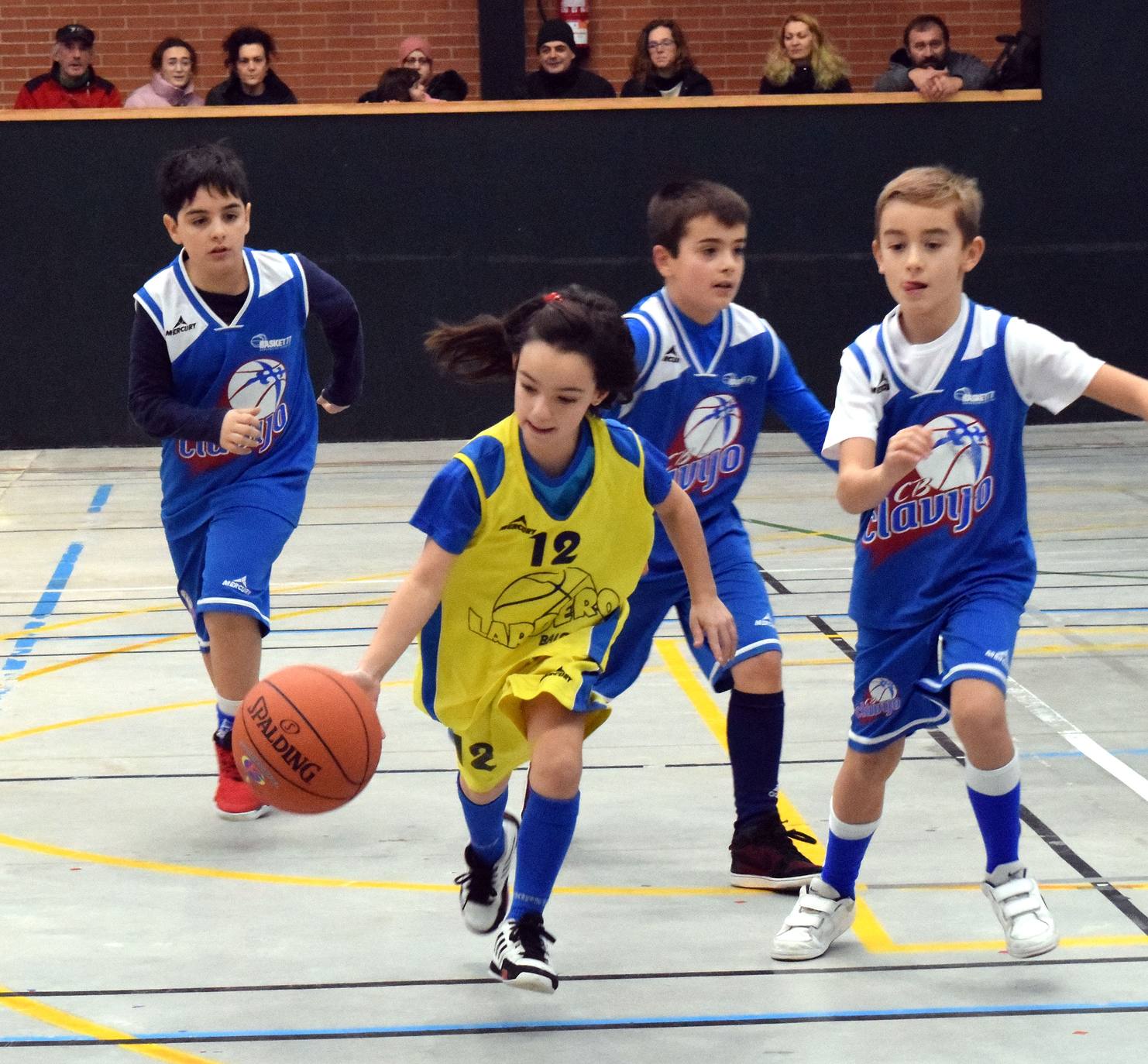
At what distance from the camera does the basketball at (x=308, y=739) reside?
3.15 m

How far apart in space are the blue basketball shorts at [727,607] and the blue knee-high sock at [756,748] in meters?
0.09

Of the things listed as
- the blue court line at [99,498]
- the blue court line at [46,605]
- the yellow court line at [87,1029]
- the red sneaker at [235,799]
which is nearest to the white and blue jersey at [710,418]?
the red sneaker at [235,799]

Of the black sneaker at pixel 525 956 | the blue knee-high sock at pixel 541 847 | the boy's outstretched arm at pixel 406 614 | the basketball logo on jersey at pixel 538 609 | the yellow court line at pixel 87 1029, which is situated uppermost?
the boy's outstretched arm at pixel 406 614

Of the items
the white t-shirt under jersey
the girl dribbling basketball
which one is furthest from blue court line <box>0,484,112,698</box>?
the white t-shirt under jersey

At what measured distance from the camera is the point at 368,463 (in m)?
10.6

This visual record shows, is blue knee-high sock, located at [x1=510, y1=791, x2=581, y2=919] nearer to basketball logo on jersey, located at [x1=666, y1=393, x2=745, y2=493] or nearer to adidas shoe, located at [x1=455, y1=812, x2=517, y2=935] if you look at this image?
adidas shoe, located at [x1=455, y1=812, x2=517, y2=935]

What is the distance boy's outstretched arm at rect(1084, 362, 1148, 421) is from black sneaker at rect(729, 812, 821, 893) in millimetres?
1216

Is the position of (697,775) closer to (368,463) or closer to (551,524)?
(551,524)

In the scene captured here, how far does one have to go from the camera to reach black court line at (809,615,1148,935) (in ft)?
11.6

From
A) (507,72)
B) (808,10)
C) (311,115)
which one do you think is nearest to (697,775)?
(311,115)

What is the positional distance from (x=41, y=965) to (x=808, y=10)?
37.0ft

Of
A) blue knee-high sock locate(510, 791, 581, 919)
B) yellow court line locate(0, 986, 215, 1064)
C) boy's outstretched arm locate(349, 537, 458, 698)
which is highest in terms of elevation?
boy's outstretched arm locate(349, 537, 458, 698)

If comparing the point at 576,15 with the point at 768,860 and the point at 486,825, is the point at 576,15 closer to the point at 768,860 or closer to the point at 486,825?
the point at 768,860

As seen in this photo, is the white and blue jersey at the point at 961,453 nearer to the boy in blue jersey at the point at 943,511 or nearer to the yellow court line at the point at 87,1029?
the boy in blue jersey at the point at 943,511
